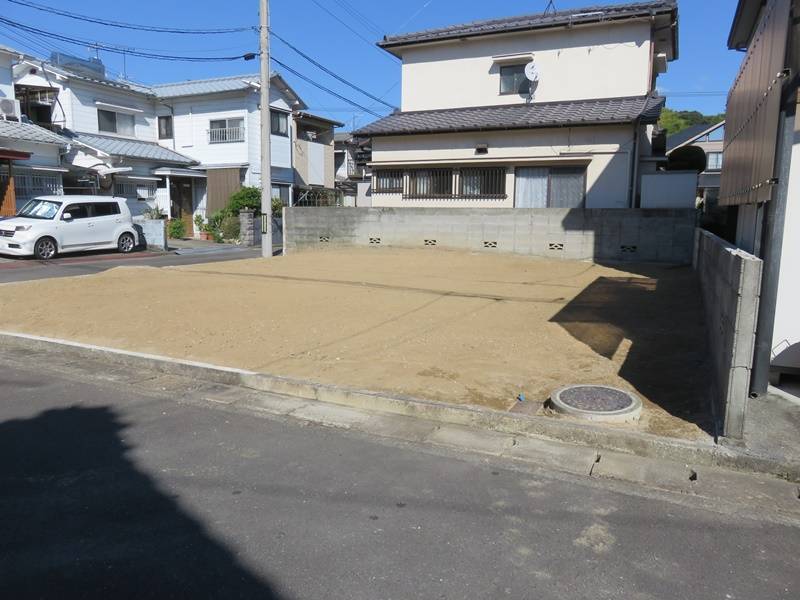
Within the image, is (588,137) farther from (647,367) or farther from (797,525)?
(797,525)

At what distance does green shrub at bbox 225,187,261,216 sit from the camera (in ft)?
92.1

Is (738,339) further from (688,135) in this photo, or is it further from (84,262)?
(688,135)

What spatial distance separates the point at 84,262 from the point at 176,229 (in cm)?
1058

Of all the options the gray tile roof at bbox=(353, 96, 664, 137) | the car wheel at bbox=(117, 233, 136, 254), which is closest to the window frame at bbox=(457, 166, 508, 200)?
the gray tile roof at bbox=(353, 96, 664, 137)

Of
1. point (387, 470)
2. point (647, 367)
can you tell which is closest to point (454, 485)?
point (387, 470)

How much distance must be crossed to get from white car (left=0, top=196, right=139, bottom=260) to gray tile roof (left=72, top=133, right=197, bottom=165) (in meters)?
6.85

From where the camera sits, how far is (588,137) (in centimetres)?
1959

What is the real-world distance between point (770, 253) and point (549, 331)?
3.22 m

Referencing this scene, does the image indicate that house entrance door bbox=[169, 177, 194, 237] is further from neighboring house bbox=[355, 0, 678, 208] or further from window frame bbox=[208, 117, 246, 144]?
neighboring house bbox=[355, 0, 678, 208]

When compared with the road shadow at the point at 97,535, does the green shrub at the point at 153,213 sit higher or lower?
higher

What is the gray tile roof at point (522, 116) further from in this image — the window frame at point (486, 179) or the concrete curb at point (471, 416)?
the concrete curb at point (471, 416)

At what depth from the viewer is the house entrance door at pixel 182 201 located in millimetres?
30422

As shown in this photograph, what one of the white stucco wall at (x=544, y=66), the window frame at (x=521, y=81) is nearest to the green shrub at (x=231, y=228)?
the white stucco wall at (x=544, y=66)

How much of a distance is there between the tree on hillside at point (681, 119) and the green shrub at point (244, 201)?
47.9 meters
